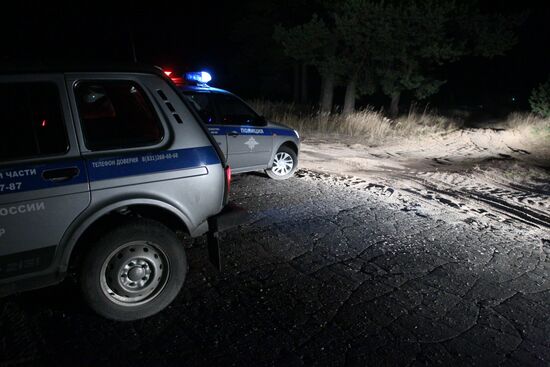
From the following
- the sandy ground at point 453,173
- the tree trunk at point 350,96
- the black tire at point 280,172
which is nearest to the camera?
the sandy ground at point 453,173

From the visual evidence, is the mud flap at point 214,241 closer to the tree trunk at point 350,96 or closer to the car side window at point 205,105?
the car side window at point 205,105

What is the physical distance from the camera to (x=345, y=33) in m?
13.8

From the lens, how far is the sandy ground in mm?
6297

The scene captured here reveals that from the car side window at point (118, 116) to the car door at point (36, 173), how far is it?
19 centimetres

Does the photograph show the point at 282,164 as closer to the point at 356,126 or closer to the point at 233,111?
the point at 233,111

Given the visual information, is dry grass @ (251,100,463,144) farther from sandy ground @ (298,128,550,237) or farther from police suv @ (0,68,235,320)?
police suv @ (0,68,235,320)

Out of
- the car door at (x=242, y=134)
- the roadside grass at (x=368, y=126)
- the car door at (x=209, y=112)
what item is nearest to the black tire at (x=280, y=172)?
the car door at (x=242, y=134)

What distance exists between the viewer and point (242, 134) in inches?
256

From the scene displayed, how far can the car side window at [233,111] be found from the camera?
636 centimetres

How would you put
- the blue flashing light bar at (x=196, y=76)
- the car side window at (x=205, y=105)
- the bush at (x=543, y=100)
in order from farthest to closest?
the bush at (x=543, y=100) → the blue flashing light bar at (x=196, y=76) → the car side window at (x=205, y=105)

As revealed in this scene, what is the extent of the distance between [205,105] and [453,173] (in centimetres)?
596

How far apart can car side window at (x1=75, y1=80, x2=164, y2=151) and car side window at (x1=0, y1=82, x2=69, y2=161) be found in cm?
19

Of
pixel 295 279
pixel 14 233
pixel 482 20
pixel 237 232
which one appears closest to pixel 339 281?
pixel 295 279

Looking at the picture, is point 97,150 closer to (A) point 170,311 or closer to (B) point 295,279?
(A) point 170,311
